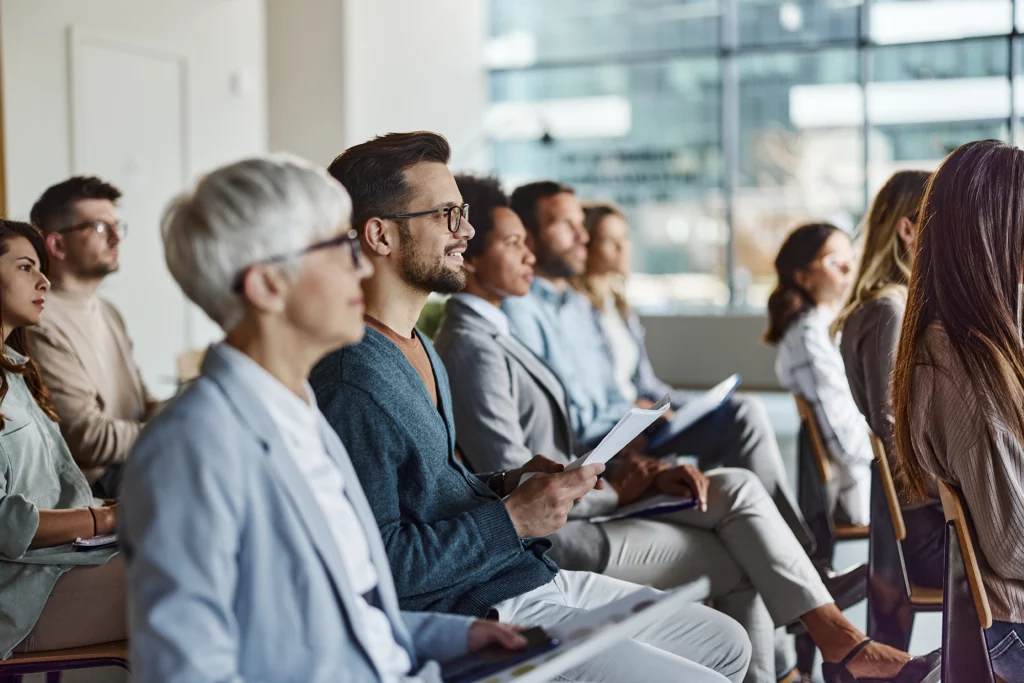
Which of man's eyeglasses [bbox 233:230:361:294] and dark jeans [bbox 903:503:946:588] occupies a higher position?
man's eyeglasses [bbox 233:230:361:294]

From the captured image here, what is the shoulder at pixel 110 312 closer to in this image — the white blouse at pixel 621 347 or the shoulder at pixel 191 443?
the white blouse at pixel 621 347

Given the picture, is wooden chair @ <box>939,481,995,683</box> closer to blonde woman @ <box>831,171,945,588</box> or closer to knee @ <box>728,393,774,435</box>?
blonde woman @ <box>831,171,945,588</box>

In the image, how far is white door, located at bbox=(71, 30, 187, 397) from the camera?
235 inches

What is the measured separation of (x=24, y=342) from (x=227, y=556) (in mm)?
1609

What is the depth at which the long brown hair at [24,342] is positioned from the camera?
7.07 ft

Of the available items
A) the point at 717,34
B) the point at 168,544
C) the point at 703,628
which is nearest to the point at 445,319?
the point at 703,628

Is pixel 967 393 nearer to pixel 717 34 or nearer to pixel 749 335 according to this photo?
pixel 749 335

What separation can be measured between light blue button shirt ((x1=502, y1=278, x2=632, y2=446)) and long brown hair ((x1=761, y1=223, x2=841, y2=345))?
67 centimetres

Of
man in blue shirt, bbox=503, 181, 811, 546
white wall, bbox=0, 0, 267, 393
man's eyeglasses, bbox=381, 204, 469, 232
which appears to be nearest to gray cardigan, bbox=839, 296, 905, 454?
man in blue shirt, bbox=503, 181, 811, 546

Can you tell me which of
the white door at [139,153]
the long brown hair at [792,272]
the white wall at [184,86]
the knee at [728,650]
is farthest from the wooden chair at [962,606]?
the white door at [139,153]

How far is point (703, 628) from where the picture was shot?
76.6 inches

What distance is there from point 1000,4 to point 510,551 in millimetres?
8282

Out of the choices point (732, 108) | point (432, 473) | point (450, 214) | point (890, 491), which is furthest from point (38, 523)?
point (732, 108)

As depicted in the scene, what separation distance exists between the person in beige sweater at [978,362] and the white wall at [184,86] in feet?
11.8
